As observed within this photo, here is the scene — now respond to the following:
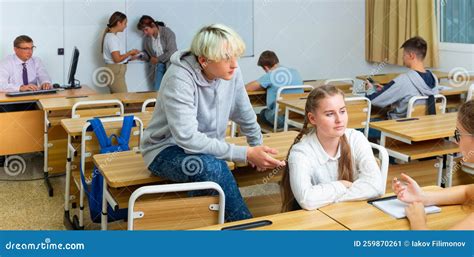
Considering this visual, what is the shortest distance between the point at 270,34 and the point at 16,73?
3334mm

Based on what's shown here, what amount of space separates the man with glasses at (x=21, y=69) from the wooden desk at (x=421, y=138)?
307 centimetres

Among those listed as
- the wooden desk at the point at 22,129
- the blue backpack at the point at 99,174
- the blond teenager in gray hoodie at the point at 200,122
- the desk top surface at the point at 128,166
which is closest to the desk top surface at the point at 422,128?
the desk top surface at the point at 128,166

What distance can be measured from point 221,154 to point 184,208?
0.89ft

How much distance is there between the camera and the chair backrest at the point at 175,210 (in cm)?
202

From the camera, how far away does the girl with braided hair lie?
6.90 feet

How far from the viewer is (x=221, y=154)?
223 centimetres

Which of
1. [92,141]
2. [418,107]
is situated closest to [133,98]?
[92,141]

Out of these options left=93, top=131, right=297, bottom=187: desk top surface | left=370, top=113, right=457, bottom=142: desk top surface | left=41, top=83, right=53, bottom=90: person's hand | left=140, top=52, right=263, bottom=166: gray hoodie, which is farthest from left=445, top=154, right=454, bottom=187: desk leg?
left=41, top=83, right=53, bottom=90: person's hand

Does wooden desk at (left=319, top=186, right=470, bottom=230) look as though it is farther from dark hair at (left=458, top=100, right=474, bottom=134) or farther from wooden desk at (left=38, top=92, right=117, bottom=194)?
wooden desk at (left=38, top=92, right=117, bottom=194)

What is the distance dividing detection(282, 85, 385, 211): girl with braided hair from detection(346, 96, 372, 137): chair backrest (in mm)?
1909

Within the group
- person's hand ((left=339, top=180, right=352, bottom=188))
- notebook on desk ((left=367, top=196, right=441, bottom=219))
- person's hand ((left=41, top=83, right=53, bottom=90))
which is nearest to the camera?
notebook on desk ((left=367, top=196, right=441, bottom=219))

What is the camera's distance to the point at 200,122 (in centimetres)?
233
